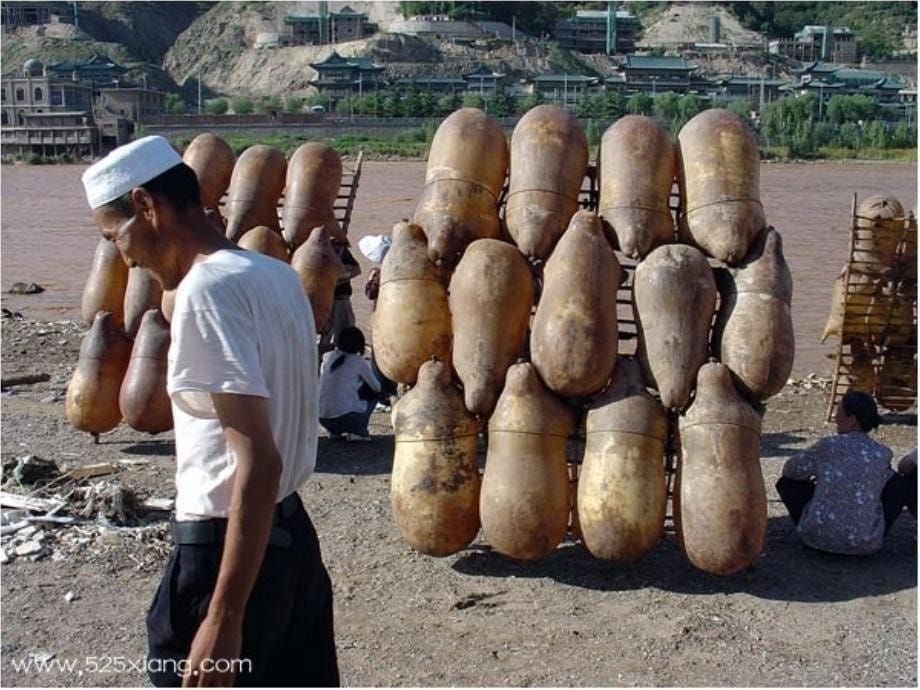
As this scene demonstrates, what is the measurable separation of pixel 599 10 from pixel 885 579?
132 meters

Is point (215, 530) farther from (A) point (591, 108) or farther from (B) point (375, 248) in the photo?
(A) point (591, 108)

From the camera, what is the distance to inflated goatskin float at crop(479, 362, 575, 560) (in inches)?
219

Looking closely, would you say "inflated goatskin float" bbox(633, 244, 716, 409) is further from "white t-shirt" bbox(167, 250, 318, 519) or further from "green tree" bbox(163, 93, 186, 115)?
"green tree" bbox(163, 93, 186, 115)

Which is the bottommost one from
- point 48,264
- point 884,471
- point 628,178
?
point 48,264

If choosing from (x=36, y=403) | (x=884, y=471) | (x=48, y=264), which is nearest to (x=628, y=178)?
(x=884, y=471)

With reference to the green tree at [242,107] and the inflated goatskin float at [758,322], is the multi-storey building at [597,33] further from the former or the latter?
the inflated goatskin float at [758,322]

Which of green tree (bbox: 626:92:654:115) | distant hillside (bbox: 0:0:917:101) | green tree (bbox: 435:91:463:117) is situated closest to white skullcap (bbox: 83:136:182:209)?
green tree (bbox: 435:91:463:117)

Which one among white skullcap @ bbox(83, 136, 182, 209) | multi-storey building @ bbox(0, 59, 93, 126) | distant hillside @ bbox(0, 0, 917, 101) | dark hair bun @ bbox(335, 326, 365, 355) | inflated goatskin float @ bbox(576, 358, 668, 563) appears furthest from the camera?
distant hillside @ bbox(0, 0, 917, 101)

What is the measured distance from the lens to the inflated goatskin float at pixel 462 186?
240 inches

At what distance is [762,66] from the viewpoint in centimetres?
10362

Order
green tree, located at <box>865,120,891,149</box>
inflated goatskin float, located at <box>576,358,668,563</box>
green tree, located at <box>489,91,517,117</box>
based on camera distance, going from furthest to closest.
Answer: green tree, located at <box>489,91,517,117</box> < green tree, located at <box>865,120,891,149</box> < inflated goatskin float, located at <box>576,358,668,563</box>

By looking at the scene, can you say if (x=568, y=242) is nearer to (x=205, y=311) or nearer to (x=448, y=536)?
(x=448, y=536)

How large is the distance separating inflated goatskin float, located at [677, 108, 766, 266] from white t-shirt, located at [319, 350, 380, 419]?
2926 millimetres

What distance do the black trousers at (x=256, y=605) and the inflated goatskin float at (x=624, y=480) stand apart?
2582 millimetres
